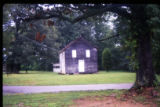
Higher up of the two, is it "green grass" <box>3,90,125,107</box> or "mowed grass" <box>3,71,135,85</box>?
"green grass" <box>3,90,125,107</box>

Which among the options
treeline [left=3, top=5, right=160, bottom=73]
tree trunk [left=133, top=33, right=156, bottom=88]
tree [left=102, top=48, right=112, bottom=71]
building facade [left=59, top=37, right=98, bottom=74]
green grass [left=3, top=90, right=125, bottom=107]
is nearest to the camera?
treeline [left=3, top=5, right=160, bottom=73]

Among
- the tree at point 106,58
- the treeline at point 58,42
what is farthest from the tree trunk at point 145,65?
the tree at point 106,58

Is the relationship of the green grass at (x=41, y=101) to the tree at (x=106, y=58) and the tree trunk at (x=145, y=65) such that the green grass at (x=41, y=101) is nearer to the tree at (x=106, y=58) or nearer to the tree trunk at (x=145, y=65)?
the tree trunk at (x=145, y=65)

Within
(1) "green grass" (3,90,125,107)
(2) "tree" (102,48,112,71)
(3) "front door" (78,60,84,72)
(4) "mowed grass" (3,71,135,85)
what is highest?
(2) "tree" (102,48,112,71)

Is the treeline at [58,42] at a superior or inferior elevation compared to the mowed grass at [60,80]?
superior

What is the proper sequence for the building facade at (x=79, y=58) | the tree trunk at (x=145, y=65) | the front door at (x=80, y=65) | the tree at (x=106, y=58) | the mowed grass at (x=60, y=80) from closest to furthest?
the tree trunk at (x=145, y=65) < the mowed grass at (x=60, y=80) < the tree at (x=106, y=58) < the building facade at (x=79, y=58) < the front door at (x=80, y=65)

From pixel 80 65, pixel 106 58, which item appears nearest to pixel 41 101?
pixel 106 58

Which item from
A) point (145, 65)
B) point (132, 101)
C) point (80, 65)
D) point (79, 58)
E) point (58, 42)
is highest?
point (58, 42)

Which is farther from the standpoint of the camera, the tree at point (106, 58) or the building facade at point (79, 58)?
the building facade at point (79, 58)

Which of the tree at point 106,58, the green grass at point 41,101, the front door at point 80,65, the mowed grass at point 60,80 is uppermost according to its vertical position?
the tree at point 106,58

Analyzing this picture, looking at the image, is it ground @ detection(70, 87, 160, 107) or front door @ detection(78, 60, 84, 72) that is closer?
ground @ detection(70, 87, 160, 107)

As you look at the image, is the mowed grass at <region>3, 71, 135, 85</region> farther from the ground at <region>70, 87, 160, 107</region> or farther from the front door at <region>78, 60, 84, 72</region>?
the ground at <region>70, 87, 160, 107</region>

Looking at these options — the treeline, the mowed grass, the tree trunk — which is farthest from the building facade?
the tree trunk

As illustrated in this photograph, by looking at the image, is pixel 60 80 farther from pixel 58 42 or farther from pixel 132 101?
pixel 58 42
